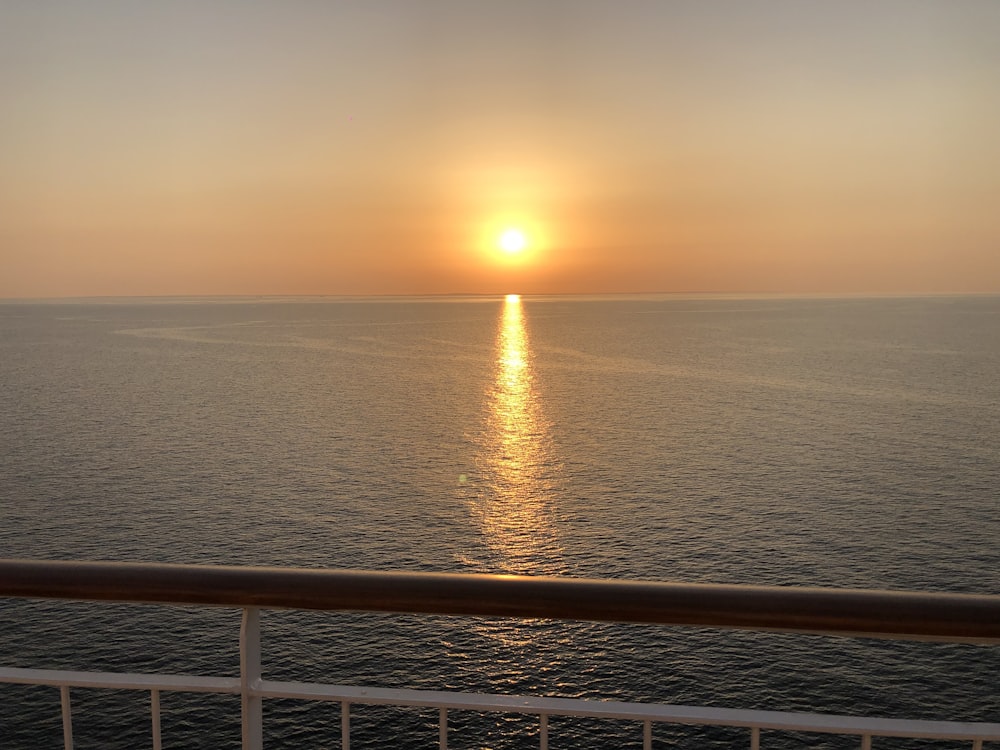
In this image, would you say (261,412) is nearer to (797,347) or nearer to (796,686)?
(796,686)

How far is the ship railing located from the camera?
2252mm

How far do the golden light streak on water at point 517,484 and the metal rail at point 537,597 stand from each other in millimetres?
49008

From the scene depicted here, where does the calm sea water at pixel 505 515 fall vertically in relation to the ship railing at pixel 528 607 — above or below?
below

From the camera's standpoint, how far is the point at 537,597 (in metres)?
2.33

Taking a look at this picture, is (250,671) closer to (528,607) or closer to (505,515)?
(528,607)

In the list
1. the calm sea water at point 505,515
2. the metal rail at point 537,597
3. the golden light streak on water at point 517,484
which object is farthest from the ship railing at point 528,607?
the golden light streak on water at point 517,484

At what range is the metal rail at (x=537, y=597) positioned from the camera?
2.24 meters

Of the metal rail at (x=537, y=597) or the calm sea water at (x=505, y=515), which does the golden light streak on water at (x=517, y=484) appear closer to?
the calm sea water at (x=505, y=515)

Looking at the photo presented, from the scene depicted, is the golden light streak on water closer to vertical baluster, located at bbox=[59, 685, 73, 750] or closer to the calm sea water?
the calm sea water

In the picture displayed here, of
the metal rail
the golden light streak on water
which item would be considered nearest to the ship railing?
the metal rail

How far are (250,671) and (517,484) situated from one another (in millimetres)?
71627

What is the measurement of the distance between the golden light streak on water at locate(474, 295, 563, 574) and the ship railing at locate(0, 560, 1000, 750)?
48.9 m

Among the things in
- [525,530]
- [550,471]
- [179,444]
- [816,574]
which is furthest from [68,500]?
[816,574]

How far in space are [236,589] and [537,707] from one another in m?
0.84
